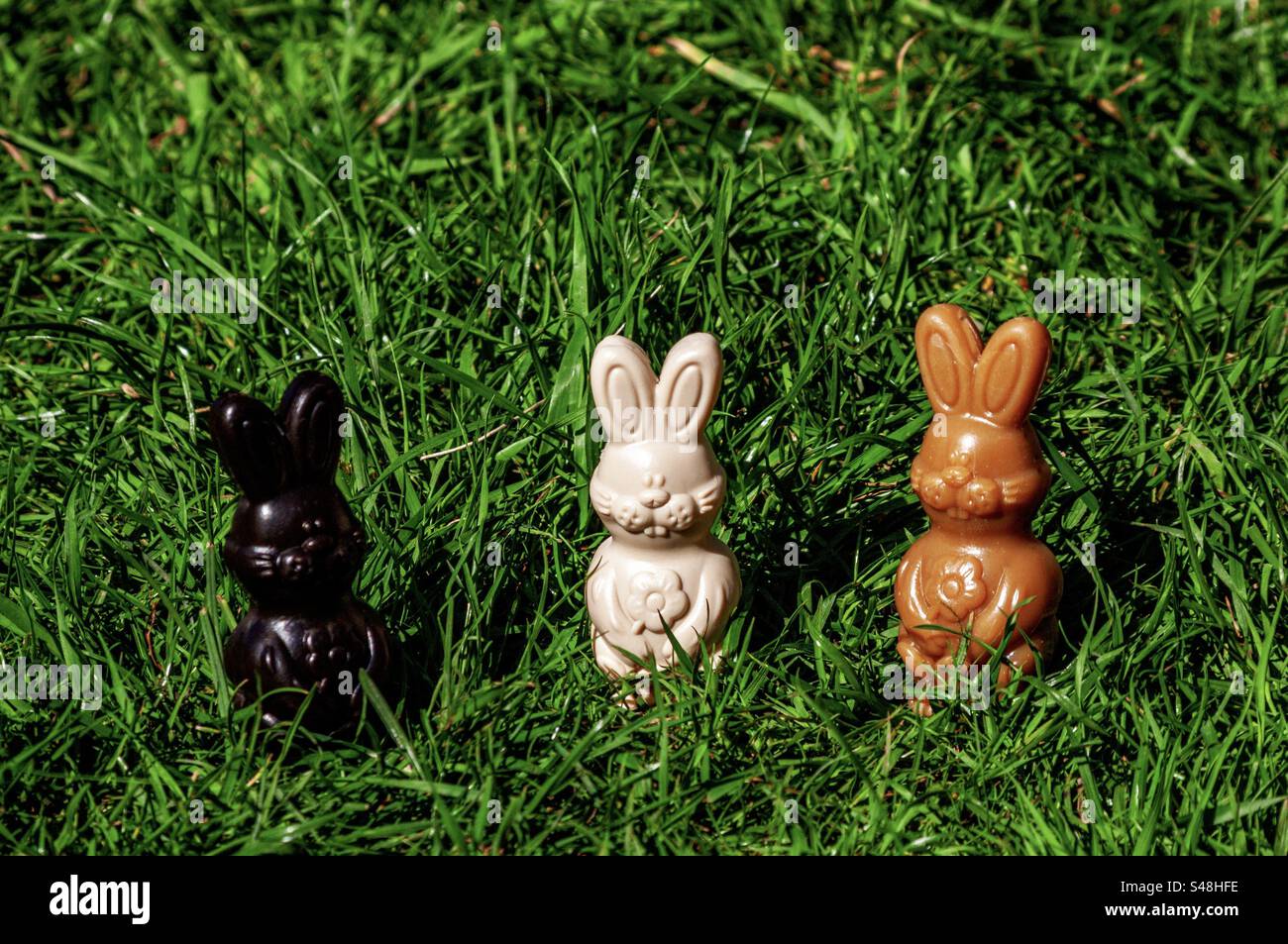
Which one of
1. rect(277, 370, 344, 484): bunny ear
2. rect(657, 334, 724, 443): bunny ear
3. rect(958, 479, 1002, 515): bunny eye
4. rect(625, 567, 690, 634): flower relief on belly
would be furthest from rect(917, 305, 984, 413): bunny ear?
rect(277, 370, 344, 484): bunny ear

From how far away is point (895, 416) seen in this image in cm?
354

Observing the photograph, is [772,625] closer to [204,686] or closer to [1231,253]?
[204,686]

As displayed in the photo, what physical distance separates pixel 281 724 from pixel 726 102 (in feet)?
8.81

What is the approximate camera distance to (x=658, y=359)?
3.59 metres

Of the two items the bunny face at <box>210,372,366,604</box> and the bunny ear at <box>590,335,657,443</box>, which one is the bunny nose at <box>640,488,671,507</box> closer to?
the bunny ear at <box>590,335,657,443</box>

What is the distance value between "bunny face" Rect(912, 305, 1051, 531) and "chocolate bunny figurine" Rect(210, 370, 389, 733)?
1116 mm

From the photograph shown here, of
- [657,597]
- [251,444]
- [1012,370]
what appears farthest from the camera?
[657,597]

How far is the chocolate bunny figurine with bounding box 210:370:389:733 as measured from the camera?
2.59m

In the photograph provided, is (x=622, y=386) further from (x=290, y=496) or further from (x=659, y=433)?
(x=290, y=496)

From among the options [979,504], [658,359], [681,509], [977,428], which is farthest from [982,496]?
[658,359]

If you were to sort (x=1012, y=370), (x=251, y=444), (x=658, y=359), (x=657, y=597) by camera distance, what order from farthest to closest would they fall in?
(x=658, y=359) < (x=657, y=597) < (x=1012, y=370) < (x=251, y=444)

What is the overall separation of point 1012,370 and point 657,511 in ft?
2.34

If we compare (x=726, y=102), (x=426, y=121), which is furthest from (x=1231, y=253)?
(x=426, y=121)

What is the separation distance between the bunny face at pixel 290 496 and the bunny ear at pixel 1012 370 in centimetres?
120
